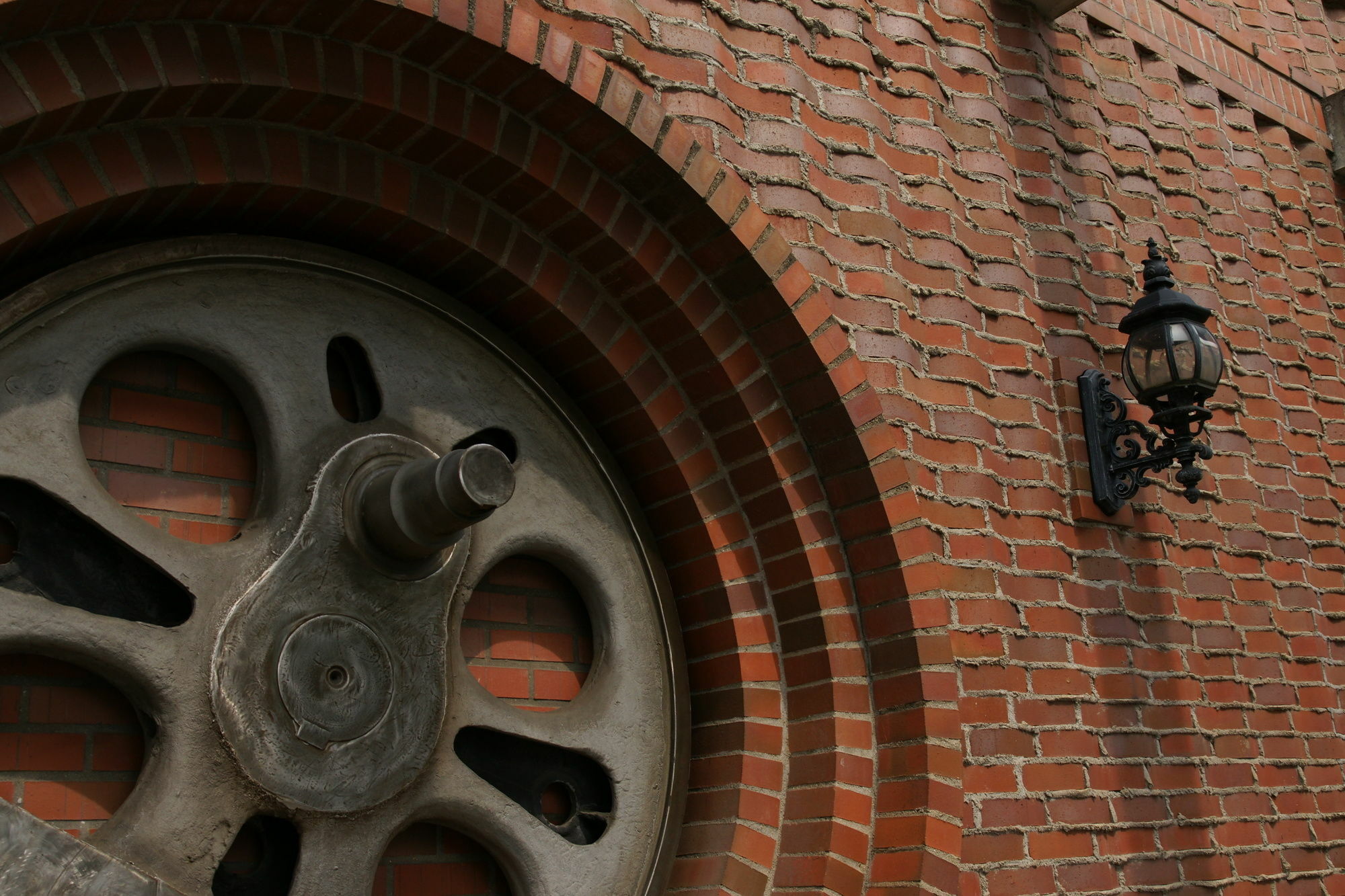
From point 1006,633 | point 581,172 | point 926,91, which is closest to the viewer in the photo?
point 581,172

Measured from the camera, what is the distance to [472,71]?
282cm

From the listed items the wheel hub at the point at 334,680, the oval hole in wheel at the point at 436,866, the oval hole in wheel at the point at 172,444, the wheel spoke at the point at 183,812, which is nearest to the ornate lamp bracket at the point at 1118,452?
the oval hole in wheel at the point at 436,866

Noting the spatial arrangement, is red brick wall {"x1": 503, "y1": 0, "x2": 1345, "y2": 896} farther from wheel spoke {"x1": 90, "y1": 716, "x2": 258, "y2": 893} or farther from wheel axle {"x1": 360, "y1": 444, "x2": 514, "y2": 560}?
wheel spoke {"x1": 90, "y1": 716, "x2": 258, "y2": 893}

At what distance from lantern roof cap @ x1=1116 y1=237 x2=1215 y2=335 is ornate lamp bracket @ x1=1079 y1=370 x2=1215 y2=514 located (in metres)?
0.20

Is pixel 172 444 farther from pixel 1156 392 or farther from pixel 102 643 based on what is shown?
pixel 1156 392

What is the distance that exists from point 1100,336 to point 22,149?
2.90 m

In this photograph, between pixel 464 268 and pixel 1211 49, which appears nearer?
pixel 464 268

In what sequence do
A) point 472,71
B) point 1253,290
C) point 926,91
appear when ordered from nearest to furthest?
point 472,71
point 926,91
point 1253,290

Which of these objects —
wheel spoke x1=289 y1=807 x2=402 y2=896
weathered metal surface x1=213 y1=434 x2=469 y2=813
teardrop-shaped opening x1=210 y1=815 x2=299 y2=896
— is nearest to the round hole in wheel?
weathered metal surface x1=213 y1=434 x2=469 y2=813

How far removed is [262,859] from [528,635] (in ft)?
2.62

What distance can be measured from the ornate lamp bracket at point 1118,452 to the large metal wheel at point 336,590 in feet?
4.36

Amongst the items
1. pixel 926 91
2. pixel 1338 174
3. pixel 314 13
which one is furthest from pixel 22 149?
pixel 1338 174

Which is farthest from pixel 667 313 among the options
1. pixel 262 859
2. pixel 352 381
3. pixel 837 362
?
pixel 262 859

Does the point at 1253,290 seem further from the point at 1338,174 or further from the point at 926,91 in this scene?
the point at 926,91
